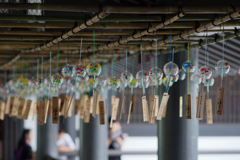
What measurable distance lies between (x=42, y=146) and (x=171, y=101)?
11.3ft

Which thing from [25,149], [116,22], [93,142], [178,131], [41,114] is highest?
[116,22]

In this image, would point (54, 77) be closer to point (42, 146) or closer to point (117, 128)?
point (117, 128)

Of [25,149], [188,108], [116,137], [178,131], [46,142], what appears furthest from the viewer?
[46,142]

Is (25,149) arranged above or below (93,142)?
below

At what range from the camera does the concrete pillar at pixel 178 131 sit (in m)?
3.92

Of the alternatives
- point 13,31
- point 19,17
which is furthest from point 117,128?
point 19,17

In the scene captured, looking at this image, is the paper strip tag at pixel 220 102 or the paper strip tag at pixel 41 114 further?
the paper strip tag at pixel 41 114

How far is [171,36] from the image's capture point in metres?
3.24

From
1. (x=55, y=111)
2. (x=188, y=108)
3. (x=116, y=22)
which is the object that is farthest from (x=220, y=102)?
(x=55, y=111)

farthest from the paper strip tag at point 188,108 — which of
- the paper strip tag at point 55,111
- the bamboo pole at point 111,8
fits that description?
the paper strip tag at point 55,111

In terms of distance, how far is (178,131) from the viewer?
3.94 meters

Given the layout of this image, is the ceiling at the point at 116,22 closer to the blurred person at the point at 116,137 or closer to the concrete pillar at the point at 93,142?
the concrete pillar at the point at 93,142

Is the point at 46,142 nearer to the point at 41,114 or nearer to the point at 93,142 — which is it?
the point at 93,142

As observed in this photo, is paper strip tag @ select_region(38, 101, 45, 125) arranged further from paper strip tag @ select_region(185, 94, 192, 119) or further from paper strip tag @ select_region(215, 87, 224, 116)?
paper strip tag @ select_region(215, 87, 224, 116)
